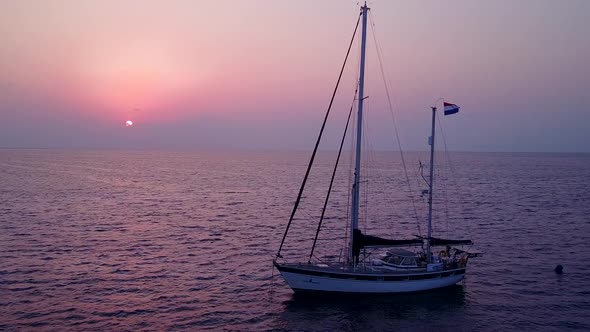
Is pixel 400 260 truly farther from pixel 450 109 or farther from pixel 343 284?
pixel 450 109

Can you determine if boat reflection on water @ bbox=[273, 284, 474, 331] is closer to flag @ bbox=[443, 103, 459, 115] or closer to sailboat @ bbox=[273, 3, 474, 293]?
sailboat @ bbox=[273, 3, 474, 293]

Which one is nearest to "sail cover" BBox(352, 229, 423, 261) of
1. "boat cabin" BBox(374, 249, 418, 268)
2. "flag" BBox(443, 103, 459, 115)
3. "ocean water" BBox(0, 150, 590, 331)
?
"boat cabin" BBox(374, 249, 418, 268)

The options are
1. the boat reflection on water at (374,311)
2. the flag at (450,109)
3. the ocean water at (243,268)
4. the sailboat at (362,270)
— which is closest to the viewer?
the boat reflection on water at (374,311)

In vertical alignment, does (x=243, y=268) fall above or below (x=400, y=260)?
below

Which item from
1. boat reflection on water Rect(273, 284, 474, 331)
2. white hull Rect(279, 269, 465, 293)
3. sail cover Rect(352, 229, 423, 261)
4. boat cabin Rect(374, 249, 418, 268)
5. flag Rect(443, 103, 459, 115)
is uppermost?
flag Rect(443, 103, 459, 115)

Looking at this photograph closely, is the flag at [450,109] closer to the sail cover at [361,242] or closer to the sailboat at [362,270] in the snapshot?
the sailboat at [362,270]

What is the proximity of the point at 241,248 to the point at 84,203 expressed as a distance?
47.2 meters

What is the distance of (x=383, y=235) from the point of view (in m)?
59.3

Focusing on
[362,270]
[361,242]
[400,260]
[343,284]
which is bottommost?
[343,284]

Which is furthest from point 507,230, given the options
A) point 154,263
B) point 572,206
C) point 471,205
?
point 154,263

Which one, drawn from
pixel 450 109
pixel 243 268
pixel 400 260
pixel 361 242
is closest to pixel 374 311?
A: pixel 361 242

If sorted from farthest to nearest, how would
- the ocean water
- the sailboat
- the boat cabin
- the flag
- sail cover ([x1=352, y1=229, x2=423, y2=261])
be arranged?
1. the flag
2. the boat cabin
3. sail cover ([x1=352, y1=229, x2=423, y2=261])
4. the sailboat
5. the ocean water

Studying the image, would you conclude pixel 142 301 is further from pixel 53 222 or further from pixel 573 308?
pixel 53 222

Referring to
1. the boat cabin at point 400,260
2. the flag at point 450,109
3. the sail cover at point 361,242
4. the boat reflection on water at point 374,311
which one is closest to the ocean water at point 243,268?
the boat reflection on water at point 374,311
